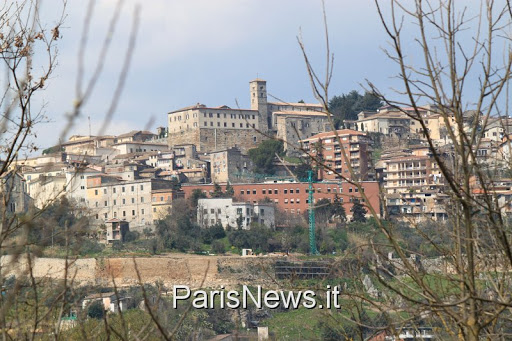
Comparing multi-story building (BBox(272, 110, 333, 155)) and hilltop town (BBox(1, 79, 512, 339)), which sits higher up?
multi-story building (BBox(272, 110, 333, 155))

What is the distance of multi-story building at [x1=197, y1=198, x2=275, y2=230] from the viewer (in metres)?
44.9

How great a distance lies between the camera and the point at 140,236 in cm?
4512

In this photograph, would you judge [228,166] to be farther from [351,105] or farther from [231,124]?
[351,105]

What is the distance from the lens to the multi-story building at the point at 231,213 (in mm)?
44938

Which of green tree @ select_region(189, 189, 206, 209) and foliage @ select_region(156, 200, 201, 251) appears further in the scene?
green tree @ select_region(189, 189, 206, 209)

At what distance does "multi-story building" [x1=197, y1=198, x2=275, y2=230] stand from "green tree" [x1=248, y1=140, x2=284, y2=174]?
28.8 ft

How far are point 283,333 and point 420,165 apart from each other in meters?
21.4

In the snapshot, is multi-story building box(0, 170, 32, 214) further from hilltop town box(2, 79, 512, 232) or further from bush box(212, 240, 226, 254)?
bush box(212, 240, 226, 254)

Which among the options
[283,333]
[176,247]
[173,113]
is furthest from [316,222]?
[173,113]

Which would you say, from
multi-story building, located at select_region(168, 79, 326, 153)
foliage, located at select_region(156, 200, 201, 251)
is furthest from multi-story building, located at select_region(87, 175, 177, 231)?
multi-story building, located at select_region(168, 79, 326, 153)

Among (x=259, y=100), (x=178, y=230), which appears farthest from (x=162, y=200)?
(x=259, y=100)

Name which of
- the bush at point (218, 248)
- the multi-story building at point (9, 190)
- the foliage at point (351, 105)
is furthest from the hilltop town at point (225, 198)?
the multi-story building at point (9, 190)

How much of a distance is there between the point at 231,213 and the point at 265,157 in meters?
9.86

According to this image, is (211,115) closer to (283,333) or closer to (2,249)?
(283,333)
